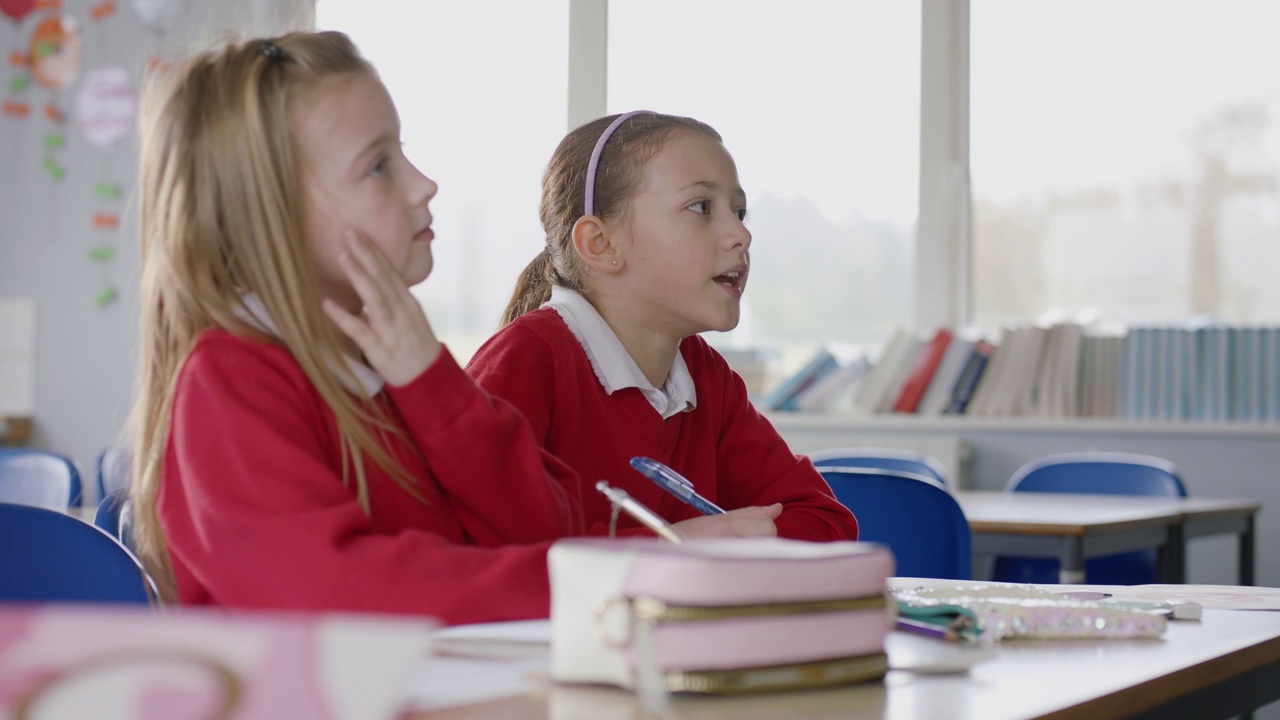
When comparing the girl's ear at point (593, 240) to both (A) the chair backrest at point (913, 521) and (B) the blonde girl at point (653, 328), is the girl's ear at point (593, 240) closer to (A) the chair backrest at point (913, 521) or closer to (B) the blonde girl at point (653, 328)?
(B) the blonde girl at point (653, 328)

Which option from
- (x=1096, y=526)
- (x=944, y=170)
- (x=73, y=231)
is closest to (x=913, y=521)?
(x=1096, y=526)

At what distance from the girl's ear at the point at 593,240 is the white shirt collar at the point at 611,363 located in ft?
0.17

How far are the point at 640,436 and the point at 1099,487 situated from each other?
2.29 meters

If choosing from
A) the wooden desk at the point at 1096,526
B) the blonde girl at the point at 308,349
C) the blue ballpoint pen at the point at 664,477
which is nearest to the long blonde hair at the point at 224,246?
the blonde girl at the point at 308,349

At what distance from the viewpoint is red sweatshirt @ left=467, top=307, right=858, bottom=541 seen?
148 cm

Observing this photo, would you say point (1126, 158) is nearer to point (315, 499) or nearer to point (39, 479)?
point (39, 479)

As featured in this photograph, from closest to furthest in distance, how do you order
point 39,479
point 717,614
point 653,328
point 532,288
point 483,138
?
point 717,614
point 653,328
point 532,288
point 39,479
point 483,138

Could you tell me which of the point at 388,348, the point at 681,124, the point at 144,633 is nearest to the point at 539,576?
the point at 388,348

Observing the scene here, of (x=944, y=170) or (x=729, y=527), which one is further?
(x=944, y=170)

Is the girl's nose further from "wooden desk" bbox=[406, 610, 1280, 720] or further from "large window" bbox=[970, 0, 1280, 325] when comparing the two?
"large window" bbox=[970, 0, 1280, 325]

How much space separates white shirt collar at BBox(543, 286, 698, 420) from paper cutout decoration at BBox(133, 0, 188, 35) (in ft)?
12.9

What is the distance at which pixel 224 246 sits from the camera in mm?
1084

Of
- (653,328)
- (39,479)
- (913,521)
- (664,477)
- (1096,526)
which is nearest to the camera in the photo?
(664,477)

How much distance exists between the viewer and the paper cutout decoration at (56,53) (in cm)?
504
